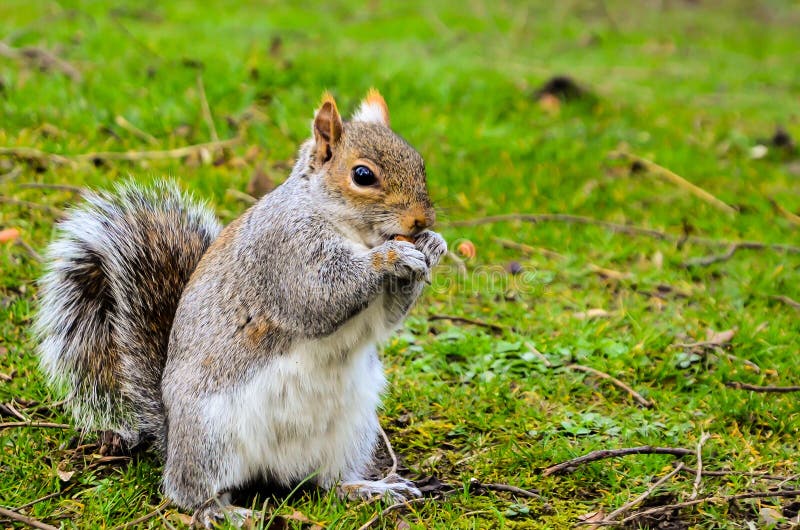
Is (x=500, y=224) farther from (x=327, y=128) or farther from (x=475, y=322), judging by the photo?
(x=327, y=128)

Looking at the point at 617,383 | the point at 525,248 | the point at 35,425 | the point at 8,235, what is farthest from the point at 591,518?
the point at 8,235

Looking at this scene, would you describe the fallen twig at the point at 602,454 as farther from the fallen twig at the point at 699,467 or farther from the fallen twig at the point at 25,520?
the fallen twig at the point at 25,520

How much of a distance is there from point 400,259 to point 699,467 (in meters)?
0.82

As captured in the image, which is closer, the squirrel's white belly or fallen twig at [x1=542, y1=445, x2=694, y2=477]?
the squirrel's white belly

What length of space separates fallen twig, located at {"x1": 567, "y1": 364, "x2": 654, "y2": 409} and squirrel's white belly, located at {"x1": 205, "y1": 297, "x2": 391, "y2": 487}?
0.75 metres

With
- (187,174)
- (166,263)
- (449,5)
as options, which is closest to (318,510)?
(166,263)

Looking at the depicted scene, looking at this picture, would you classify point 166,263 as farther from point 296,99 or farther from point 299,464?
point 296,99

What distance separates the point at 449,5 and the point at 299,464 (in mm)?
6086

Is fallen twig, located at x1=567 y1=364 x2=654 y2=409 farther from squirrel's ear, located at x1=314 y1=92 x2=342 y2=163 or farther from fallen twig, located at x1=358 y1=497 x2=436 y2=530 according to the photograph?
squirrel's ear, located at x1=314 y1=92 x2=342 y2=163

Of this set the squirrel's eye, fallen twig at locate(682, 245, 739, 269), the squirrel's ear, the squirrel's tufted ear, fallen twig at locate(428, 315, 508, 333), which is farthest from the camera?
fallen twig at locate(682, 245, 739, 269)

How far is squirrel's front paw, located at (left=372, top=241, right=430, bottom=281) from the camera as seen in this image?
181 centimetres

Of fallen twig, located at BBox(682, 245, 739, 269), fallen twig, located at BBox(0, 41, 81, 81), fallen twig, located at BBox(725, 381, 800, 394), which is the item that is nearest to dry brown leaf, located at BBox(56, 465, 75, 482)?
fallen twig, located at BBox(725, 381, 800, 394)

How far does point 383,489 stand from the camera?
79.2 inches

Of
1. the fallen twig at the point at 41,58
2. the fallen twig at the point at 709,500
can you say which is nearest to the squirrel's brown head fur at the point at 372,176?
the fallen twig at the point at 709,500
